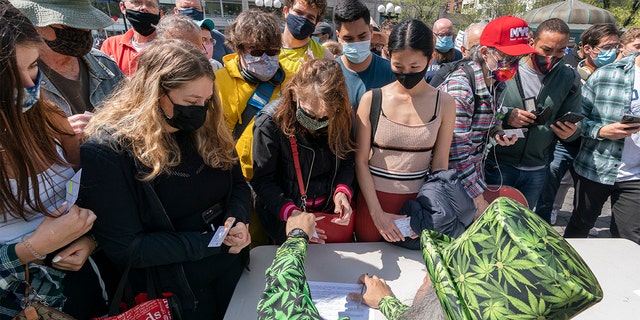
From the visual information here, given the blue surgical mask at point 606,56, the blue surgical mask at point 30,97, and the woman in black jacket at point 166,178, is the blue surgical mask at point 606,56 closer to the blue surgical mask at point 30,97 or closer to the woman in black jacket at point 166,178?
the woman in black jacket at point 166,178

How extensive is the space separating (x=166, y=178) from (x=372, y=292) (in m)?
0.96

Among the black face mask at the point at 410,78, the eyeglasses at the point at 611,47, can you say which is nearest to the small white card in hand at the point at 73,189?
the black face mask at the point at 410,78

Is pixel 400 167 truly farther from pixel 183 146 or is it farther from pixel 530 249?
pixel 530 249

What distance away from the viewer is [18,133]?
1.11 m

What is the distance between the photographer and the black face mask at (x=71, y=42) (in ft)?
5.50

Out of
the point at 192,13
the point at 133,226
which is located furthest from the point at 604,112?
the point at 192,13

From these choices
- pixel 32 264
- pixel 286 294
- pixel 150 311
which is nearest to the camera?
pixel 286 294

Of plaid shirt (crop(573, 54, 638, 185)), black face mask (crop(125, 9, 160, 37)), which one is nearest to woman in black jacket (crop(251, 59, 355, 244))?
black face mask (crop(125, 9, 160, 37))

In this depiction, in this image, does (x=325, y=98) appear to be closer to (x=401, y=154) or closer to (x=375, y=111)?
(x=375, y=111)

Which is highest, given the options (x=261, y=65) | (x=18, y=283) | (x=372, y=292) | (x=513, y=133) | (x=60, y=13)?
(x=60, y=13)

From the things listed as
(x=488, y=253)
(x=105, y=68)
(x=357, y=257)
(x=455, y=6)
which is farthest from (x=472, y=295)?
(x=455, y=6)

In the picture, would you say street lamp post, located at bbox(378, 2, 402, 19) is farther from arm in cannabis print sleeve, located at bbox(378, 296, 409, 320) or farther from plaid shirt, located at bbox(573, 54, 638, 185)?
arm in cannabis print sleeve, located at bbox(378, 296, 409, 320)

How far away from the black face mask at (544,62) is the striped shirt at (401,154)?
3.92ft

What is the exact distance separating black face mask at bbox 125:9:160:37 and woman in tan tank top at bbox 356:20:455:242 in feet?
6.52
